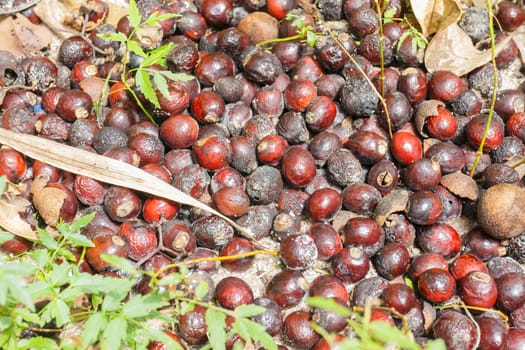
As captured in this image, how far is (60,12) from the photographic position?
6340 millimetres

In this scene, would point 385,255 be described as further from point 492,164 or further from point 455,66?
point 455,66

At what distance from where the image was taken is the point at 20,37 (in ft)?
19.9

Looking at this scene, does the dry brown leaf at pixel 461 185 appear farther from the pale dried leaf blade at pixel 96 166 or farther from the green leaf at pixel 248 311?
the green leaf at pixel 248 311

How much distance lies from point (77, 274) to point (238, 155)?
78.3 inches

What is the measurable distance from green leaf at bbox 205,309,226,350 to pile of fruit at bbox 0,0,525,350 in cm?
58

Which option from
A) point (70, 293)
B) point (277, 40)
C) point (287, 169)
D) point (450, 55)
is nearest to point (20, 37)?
point (277, 40)

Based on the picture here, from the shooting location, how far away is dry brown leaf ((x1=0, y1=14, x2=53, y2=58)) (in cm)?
603

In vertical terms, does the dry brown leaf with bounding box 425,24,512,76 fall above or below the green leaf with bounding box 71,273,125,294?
above

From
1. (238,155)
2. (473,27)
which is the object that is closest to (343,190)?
(238,155)

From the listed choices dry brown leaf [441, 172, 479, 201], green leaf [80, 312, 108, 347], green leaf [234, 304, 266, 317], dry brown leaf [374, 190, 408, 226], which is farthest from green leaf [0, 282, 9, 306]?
dry brown leaf [441, 172, 479, 201]

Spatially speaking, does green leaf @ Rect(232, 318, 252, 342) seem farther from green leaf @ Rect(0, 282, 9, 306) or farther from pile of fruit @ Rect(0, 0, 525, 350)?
green leaf @ Rect(0, 282, 9, 306)

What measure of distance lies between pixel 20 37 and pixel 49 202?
2.28m

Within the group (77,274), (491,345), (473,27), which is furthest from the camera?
(473,27)

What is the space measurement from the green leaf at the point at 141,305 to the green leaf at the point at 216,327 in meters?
0.31
